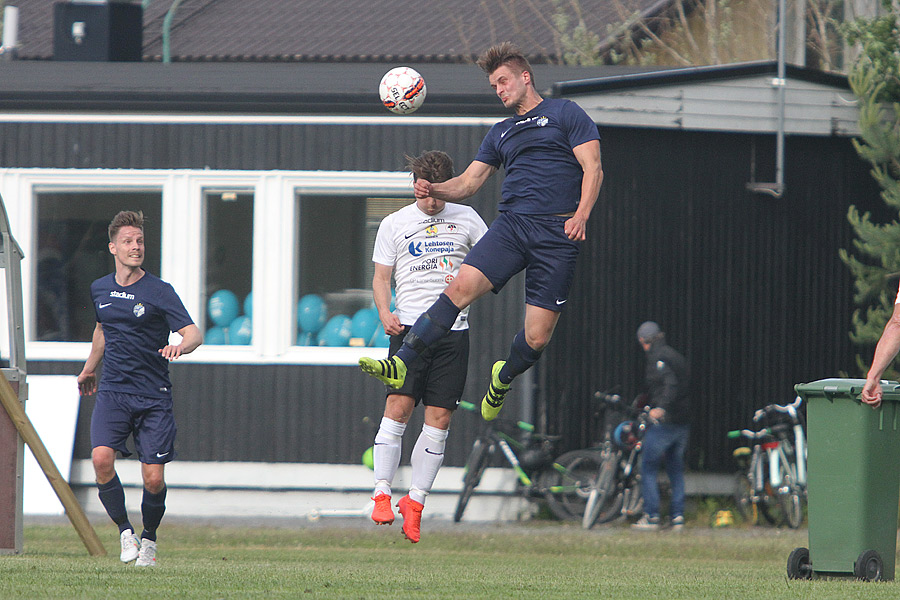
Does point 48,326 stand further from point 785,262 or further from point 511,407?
point 785,262

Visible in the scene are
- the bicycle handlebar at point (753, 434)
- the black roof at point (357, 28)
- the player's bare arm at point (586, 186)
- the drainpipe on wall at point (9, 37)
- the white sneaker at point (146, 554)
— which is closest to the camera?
the player's bare arm at point (586, 186)

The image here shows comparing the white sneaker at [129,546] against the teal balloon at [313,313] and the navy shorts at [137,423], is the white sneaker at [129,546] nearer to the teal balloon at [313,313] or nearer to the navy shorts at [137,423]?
the navy shorts at [137,423]

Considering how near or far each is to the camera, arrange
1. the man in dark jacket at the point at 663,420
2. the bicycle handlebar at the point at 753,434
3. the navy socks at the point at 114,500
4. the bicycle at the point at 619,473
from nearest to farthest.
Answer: the navy socks at the point at 114,500
the man in dark jacket at the point at 663,420
the bicycle at the point at 619,473
the bicycle handlebar at the point at 753,434

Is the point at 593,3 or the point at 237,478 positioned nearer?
the point at 237,478

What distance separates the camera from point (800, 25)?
20672 mm

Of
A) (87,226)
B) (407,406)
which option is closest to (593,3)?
(87,226)

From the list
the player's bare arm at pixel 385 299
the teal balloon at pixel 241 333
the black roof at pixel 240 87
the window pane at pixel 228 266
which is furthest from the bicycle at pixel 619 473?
the player's bare arm at pixel 385 299

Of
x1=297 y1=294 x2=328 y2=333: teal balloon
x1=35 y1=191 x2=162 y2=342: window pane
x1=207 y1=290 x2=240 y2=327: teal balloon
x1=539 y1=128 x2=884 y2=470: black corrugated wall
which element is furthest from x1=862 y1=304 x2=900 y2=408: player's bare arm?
x1=35 y1=191 x2=162 y2=342: window pane

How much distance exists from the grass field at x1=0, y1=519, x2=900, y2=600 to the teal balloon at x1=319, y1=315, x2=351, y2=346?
6.02 ft

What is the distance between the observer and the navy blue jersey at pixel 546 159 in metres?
8.56

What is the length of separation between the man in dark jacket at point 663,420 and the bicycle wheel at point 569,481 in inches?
23.6

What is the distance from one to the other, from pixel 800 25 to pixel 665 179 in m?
7.18

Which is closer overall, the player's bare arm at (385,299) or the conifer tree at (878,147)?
the player's bare arm at (385,299)

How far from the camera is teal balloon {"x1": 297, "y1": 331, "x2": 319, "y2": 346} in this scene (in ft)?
48.4
